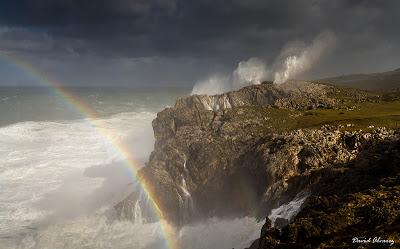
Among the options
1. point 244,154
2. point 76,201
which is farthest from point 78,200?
point 244,154

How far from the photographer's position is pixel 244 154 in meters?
54.7

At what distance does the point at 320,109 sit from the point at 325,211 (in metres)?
56.4

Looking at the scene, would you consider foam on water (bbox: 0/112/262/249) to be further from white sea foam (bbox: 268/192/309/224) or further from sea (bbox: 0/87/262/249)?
white sea foam (bbox: 268/192/309/224)

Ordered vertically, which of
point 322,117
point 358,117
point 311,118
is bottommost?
point 358,117

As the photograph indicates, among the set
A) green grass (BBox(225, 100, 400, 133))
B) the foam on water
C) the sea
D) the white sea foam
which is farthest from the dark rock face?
green grass (BBox(225, 100, 400, 133))

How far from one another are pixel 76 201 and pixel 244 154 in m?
30.0

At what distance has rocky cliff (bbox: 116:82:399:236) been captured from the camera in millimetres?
45906

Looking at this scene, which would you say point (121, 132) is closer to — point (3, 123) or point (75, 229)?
point (3, 123)

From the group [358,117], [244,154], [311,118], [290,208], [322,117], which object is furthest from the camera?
[322,117]

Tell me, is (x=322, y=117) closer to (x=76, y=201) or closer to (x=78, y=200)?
(x=78, y=200)

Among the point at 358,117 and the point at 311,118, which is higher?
the point at 311,118

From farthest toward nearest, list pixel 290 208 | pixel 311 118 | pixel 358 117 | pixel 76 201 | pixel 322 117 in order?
pixel 322 117
pixel 311 118
pixel 76 201
pixel 358 117
pixel 290 208

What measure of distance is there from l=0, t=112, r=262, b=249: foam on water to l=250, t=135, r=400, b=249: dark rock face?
1341cm

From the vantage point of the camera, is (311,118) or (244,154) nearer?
(244,154)
